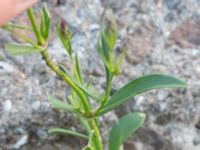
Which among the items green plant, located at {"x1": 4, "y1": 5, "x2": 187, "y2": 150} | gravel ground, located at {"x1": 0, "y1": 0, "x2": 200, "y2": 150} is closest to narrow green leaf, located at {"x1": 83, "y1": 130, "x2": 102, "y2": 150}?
green plant, located at {"x1": 4, "y1": 5, "x2": 187, "y2": 150}

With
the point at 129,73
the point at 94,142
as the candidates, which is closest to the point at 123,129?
the point at 94,142

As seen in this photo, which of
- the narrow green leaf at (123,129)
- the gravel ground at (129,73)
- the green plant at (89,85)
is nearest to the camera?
the green plant at (89,85)

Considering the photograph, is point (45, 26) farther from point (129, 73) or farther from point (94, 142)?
point (129, 73)

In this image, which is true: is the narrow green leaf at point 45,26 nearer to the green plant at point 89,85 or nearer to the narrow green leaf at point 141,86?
the green plant at point 89,85

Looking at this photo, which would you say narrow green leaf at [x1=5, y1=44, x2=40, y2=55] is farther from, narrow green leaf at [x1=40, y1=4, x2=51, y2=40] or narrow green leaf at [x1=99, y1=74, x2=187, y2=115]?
narrow green leaf at [x1=99, y1=74, x2=187, y2=115]

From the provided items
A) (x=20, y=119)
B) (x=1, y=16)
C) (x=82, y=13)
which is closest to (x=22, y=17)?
(x=82, y=13)

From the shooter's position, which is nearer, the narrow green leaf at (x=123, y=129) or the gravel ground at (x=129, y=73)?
the narrow green leaf at (x=123, y=129)

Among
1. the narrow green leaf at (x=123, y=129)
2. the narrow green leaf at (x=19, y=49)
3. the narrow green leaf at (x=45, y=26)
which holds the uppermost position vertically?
the narrow green leaf at (x=45, y=26)

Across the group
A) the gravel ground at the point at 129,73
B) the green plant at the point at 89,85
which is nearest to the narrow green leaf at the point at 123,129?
the green plant at the point at 89,85
